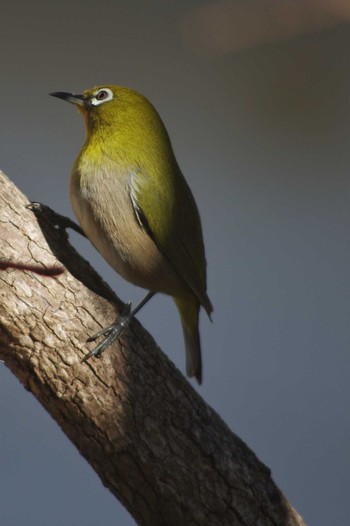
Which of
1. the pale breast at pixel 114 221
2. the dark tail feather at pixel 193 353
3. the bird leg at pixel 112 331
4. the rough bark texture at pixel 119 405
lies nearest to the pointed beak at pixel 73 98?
the pale breast at pixel 114 221

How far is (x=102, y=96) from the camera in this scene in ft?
8.48

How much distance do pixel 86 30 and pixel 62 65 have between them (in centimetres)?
16

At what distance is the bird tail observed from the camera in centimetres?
270

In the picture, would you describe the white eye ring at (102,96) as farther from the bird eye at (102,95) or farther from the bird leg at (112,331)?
the bird leg at (112,331)

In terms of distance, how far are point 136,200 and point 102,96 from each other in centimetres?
35

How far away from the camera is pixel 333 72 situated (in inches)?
137

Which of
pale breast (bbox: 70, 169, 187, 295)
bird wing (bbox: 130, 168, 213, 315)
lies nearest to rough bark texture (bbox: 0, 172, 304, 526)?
pale breast (bbox: 70, 169, 187, 295)

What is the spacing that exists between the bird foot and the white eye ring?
2.05ft

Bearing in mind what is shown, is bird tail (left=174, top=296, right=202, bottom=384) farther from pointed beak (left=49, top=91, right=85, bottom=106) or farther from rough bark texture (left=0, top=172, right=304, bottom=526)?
pointed beak (left=49, top=91, right=85, bottom=106)

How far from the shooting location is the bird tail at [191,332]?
8.86 feet

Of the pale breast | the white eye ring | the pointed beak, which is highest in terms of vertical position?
the pointed beak

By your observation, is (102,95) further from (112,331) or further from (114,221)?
(112,331)

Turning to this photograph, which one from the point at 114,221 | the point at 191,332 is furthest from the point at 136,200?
the point at 191,332

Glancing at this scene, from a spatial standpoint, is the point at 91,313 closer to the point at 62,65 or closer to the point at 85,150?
the point at 85,150
